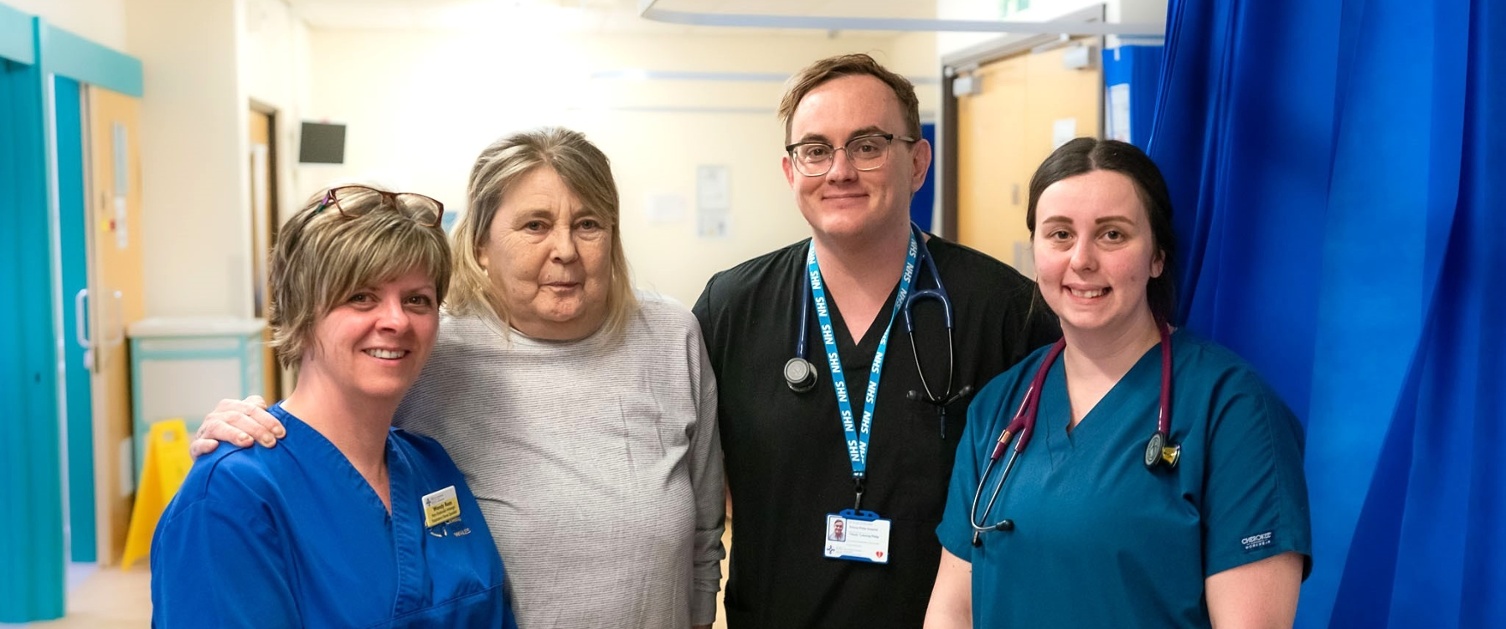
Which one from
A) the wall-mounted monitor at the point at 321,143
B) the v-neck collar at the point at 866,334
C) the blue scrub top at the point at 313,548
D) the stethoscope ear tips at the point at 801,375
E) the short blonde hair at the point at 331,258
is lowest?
the blue scrub top at the point at 313,548

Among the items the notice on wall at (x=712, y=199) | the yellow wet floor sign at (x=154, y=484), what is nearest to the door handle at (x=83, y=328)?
the yellow wet floor sign at (x=154, y=484)

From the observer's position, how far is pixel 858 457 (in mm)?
1820

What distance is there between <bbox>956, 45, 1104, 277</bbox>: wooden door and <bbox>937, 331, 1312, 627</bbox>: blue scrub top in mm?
2083

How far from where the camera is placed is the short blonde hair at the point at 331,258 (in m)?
1.37

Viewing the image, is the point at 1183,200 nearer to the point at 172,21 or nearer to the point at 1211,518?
the point at 1211,518

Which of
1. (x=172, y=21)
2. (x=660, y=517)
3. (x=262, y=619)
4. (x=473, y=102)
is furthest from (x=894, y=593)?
(x=473, y=102)

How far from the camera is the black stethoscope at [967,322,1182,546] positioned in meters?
1.37

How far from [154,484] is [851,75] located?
4.28 m

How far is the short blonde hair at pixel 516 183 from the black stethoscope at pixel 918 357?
0.98 ft

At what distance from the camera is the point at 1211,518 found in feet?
4.41

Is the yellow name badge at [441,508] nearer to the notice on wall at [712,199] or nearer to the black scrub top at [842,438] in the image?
the black scrub top at [842,438]

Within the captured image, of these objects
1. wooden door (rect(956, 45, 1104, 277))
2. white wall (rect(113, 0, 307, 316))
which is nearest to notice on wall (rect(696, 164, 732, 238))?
white wall (rect(113, 0, 307, 316))

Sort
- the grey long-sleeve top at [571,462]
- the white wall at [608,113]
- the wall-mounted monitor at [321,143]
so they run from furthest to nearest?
1. the white wall at [608,113]
2. the wall-mounted monitor at [321,143]
3. the grey long-sleeve top at [571,462]

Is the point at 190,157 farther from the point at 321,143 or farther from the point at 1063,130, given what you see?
the point at 1063,130
